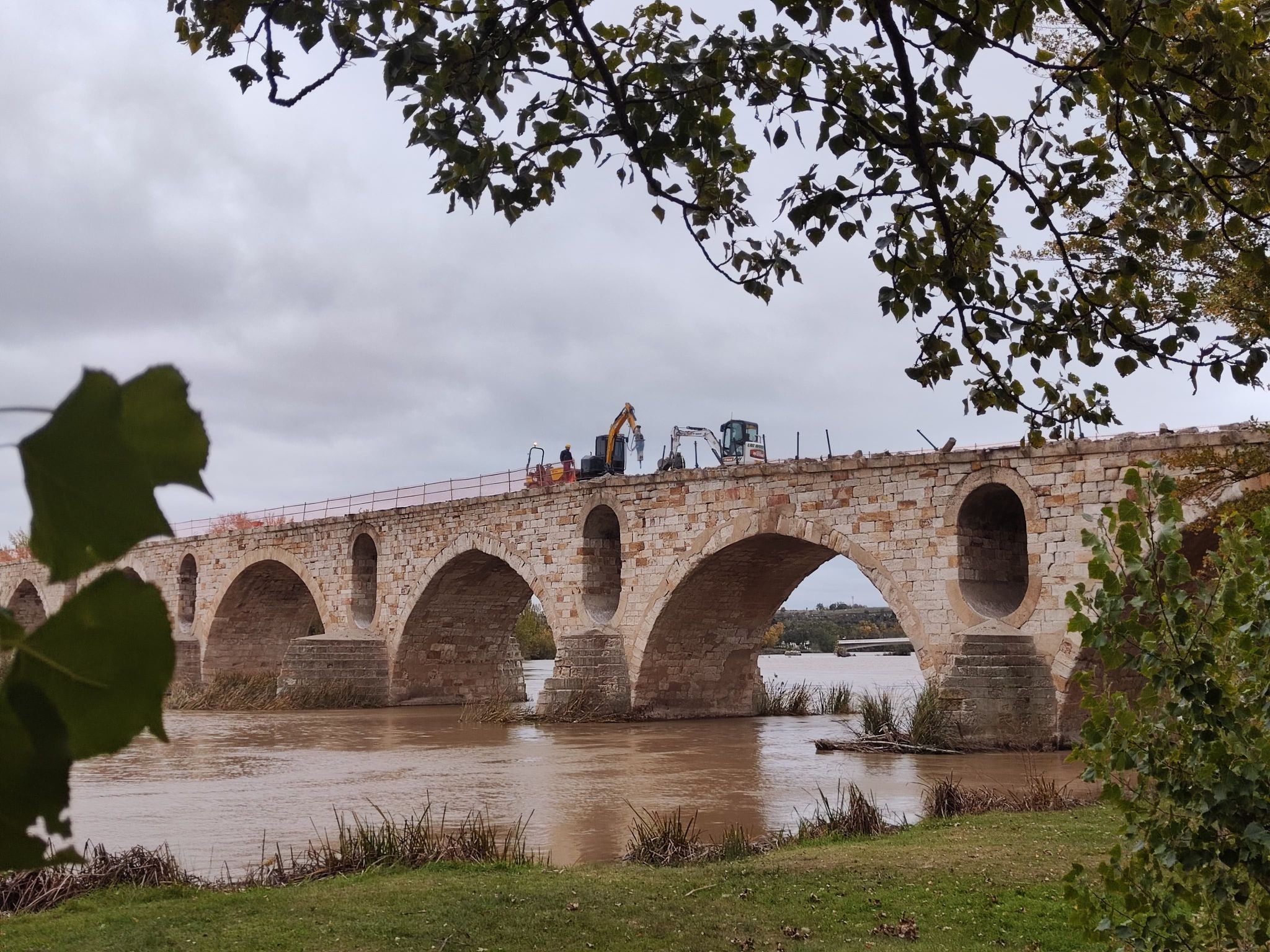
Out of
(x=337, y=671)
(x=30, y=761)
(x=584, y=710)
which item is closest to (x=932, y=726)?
(x=584, y=710)

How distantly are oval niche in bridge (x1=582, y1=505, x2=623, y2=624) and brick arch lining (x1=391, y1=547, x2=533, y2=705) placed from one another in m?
2.83

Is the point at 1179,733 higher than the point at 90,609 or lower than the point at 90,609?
lower

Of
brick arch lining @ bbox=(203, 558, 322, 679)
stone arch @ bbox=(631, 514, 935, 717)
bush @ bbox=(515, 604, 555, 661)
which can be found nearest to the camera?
stone arch @ bbox=(631, 514, 935, 717)

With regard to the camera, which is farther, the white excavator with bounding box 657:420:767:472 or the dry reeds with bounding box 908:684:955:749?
the white excavator with bounding box 657:420:767:472

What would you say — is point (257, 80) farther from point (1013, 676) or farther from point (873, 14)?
point (1013, 676)

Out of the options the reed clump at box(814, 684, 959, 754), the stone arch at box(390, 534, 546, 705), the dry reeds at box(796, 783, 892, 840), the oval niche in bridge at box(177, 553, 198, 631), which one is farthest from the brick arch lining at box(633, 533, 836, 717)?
the oval niche in bridge at box(177, 553, 198, 631)

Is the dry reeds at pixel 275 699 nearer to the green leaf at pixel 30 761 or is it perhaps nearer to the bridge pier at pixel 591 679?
the bridge pier at pixel 591 679

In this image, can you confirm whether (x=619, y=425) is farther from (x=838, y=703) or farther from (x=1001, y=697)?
(x=1001, y=697)

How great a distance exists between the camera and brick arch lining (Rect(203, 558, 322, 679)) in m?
32.0

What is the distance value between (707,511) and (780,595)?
334cm

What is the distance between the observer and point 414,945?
5152 mm

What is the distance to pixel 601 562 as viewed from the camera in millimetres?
22891

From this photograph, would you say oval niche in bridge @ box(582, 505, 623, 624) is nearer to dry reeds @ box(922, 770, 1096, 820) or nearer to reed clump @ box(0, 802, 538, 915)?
dry reeds @ box(922, 770, 1096, 820)

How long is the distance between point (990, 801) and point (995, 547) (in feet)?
27.8
